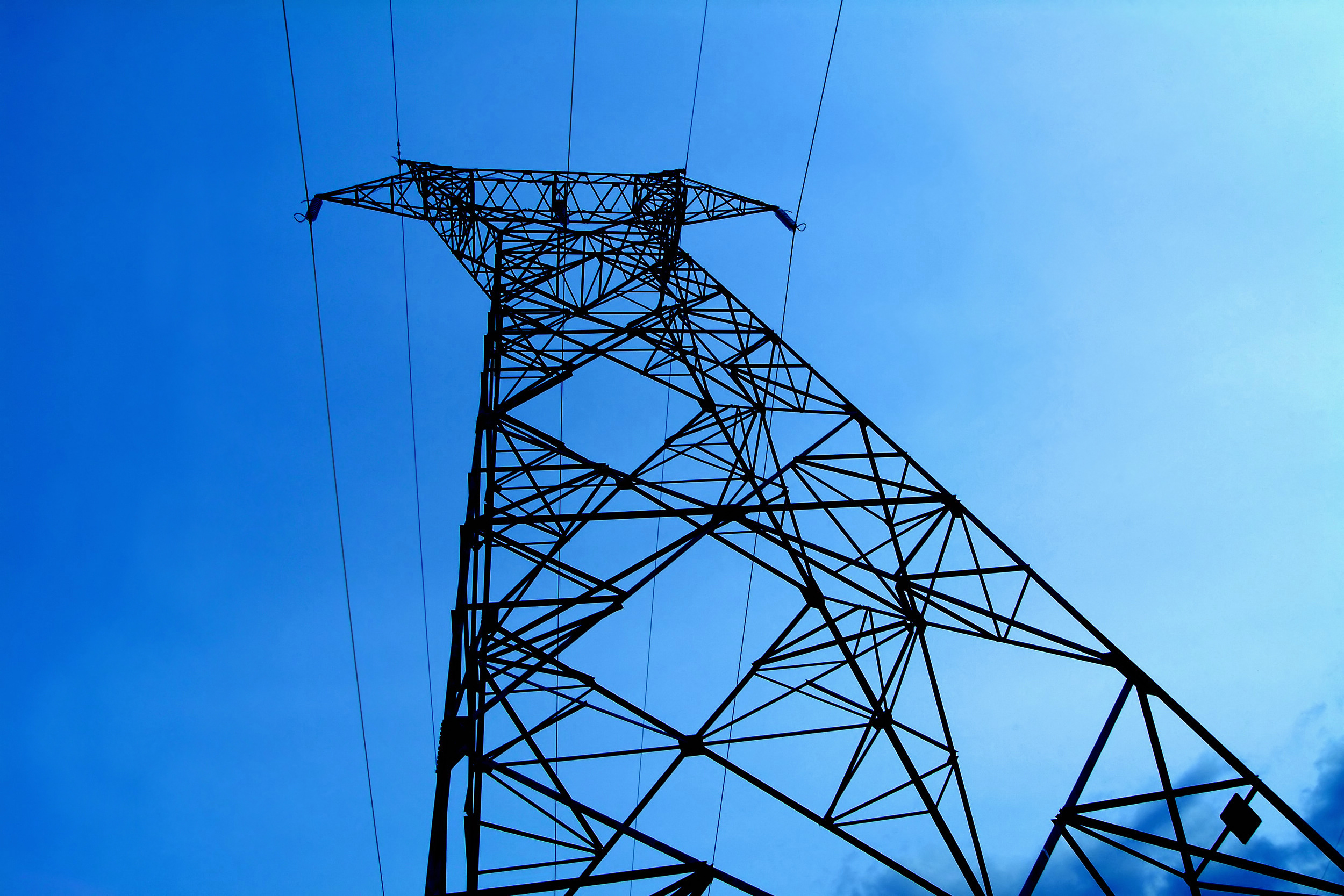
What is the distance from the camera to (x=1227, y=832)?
614 centimetres

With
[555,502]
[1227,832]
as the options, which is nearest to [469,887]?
[555,502]

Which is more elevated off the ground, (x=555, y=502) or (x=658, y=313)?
(x=658, y=313)

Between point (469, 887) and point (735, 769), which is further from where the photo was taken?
point (735, 769)

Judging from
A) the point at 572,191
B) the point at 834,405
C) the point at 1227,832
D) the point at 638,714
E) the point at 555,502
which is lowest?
the point at 1227,832

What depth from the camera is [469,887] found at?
5445 millimetres

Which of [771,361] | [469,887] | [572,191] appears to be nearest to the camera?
[469,887]

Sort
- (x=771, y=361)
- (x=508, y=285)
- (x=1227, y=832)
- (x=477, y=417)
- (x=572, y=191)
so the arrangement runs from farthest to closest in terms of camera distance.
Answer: (x=572, y=191)
(x=508, y=285)
(x=771, y=361)
(x=477, y=417)
(x=1227, y=832)

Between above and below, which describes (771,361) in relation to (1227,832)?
above

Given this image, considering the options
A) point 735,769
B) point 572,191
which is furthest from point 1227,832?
point 572,191

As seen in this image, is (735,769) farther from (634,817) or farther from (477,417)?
(477,417)

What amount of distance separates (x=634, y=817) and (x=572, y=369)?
5314 mm

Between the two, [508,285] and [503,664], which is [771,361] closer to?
[508,285]

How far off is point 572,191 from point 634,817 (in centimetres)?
1161

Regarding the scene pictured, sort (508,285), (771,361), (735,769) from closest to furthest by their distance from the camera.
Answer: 1. (735,769)
2. (771,361)
3. (508,285)
